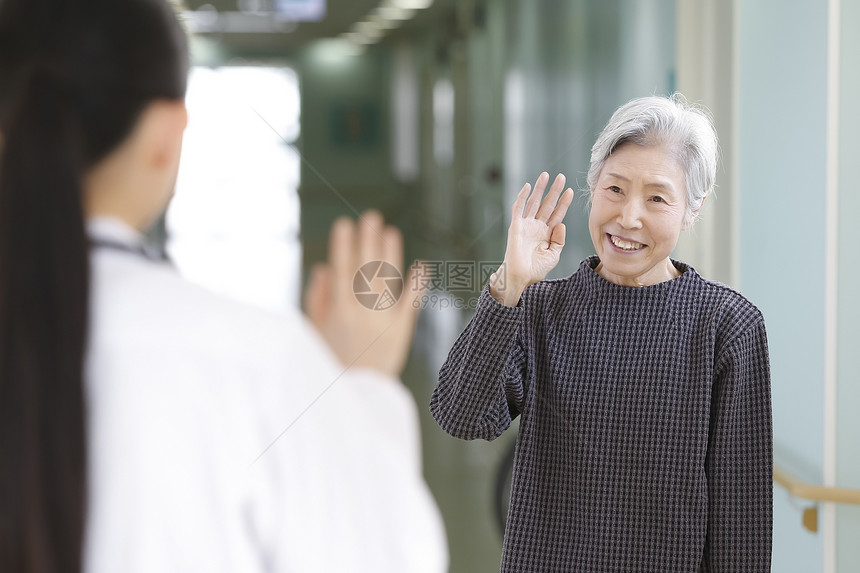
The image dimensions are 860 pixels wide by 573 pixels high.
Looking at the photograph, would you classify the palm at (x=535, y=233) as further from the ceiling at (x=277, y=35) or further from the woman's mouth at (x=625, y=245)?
the ceiling at (x=277, y=35)

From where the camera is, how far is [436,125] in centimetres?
85

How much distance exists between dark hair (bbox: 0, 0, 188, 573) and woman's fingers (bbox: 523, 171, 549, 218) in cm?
40

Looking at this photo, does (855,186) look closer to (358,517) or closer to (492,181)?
(492,181)

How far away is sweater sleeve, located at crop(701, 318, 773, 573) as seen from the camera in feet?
2.69

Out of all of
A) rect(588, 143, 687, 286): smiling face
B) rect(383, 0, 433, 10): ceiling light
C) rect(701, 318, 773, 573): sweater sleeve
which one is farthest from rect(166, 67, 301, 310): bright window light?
rect(701, 318, 773, 573): sweater sleeve

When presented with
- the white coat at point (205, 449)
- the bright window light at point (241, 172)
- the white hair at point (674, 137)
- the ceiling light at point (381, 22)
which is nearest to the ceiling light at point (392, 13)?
the ceiling light at point (381, 22)

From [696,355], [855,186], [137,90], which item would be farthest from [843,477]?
[137,90]

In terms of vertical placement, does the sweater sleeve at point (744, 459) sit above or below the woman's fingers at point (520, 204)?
below

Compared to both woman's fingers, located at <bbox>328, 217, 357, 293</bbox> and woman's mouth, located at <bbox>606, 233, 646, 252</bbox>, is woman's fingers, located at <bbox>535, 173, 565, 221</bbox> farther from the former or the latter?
woman's fingers, located at <bbox>328, 217, 357, 293</bbox>

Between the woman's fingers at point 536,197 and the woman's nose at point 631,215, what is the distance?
9cm

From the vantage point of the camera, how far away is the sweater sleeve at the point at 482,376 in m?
0.76

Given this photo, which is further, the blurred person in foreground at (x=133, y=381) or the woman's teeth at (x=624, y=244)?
the woman's teeth at (x=624, y=244)

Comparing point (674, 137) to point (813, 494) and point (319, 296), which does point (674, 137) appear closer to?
point (319, 296)


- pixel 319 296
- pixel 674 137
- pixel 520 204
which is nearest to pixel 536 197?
pixel 520 204
